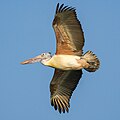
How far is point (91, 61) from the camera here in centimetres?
1405

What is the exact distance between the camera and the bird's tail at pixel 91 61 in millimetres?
14016

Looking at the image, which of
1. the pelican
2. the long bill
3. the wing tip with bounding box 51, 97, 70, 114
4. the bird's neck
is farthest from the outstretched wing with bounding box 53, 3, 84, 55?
the wing tip with bounding box 51, 97, 70, 114

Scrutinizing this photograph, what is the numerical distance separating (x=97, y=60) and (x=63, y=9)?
174cm

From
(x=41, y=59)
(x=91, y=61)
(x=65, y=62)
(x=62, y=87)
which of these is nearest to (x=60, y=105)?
(x=62, y=87)

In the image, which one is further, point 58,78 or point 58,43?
point 58,78

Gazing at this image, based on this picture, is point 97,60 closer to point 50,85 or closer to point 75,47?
point 75,47

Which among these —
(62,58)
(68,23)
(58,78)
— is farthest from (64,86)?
(68,23)

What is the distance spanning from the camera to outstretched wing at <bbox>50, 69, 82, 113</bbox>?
48.8ft

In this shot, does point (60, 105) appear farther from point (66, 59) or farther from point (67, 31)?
point (67, 31)

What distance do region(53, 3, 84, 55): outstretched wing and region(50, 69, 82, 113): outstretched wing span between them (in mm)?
979

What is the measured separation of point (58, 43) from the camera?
45.9ft

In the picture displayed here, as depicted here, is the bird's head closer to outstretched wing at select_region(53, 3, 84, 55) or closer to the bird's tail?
outstretched wing at select_region(53, 3, 84, 55)

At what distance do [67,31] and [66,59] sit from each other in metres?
0.77

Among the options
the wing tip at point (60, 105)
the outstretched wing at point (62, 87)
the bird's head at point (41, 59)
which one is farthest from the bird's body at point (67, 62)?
the wing tip at point (60, 105)
